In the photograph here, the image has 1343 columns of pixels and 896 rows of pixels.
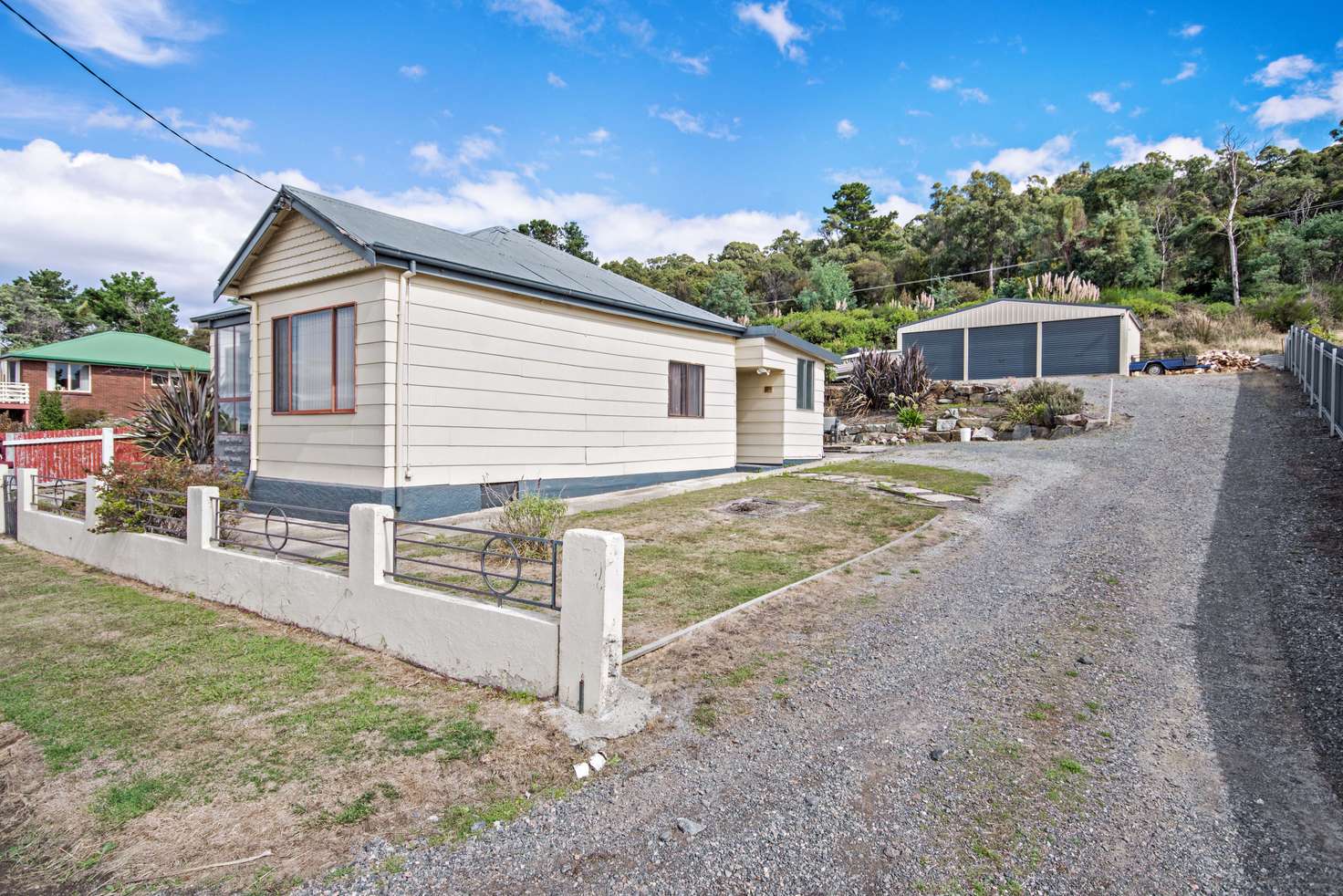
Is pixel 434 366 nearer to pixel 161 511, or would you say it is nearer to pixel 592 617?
pixel 161 511

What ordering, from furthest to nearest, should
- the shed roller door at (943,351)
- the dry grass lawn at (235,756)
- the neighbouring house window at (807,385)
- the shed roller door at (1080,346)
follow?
the shed roller door at (943,351), the shed roller door at (1080,346), the neighbouring house window at (807,385), the dry grass lawn at (235,756)

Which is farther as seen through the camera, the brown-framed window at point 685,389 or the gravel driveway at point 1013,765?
the brown-framed window at point 685,389

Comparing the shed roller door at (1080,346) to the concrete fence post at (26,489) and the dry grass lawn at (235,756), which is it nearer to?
the dry grass lawn at (235,756)

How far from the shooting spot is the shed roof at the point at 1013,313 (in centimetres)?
2253

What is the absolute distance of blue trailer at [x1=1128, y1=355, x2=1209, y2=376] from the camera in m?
21.9

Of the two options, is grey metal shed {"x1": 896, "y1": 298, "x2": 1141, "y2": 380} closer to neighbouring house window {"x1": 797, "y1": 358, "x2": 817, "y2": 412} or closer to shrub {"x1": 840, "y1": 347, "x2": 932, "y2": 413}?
shrub {"x1": 840, "y1": 347, "x2": 932, "y2": 413}

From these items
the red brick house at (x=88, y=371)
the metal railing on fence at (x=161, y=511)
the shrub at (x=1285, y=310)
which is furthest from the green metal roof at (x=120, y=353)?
the shrub at (x=1285, y=310)

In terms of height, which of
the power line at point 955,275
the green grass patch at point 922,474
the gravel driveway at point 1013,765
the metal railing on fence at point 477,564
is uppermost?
the power line at point 955,275

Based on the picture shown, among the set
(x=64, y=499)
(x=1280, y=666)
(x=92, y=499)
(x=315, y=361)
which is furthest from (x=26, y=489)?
(x=1280, y=666)

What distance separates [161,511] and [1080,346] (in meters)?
25.3

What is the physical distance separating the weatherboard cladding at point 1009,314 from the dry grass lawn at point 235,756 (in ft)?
80.7

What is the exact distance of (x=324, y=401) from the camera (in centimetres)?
944

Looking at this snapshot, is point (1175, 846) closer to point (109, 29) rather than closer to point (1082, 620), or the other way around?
point (1082, 620)

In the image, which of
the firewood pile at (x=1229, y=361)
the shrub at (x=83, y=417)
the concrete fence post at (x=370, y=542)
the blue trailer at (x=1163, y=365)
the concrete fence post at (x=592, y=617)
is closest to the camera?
the concrete fence post at (x=592, y=617)
